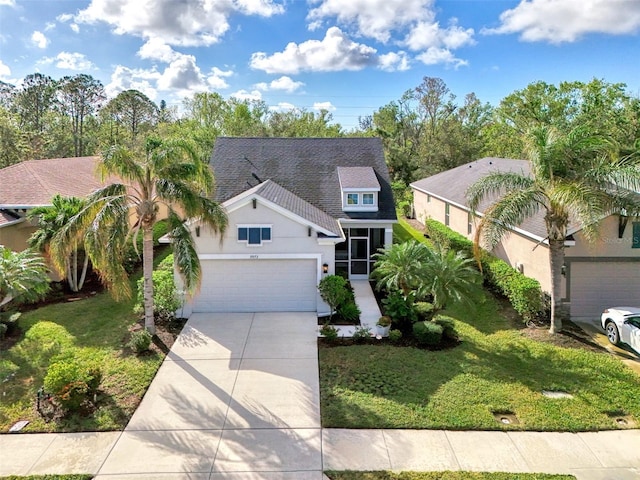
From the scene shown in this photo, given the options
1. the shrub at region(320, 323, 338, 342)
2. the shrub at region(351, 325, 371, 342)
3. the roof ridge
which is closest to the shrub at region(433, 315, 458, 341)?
the shrub at region(351, 325, 371, 342)

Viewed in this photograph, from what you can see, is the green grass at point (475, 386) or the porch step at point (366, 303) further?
the porch step at point (366, 303)

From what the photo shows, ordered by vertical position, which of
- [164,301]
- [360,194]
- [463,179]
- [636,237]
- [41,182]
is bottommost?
[164,301]

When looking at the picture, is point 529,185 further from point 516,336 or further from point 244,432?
point 244,432

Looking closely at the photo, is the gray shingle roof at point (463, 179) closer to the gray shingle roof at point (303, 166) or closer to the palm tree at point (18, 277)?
the gray shingle roof at point (303, 166)

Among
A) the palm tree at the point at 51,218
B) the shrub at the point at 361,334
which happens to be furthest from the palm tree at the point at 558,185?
the palm tree at the point at 51,218

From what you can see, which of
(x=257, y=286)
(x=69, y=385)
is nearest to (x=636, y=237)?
(x=257, y=286)

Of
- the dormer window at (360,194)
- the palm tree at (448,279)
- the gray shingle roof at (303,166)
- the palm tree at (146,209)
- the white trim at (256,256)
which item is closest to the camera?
the palm tree at (146,209)

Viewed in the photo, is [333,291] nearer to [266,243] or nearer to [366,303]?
[366,303]
